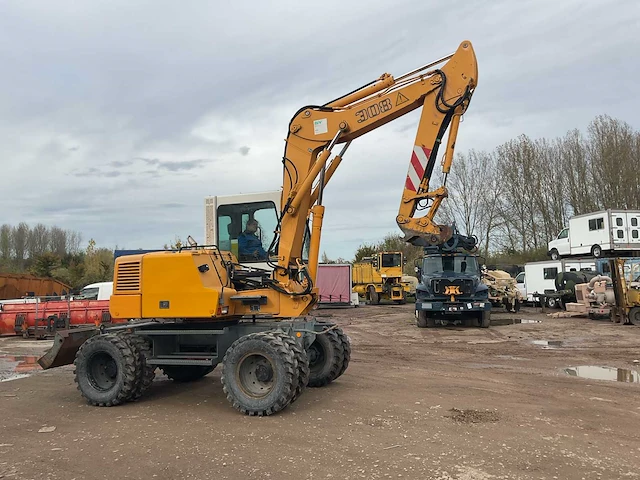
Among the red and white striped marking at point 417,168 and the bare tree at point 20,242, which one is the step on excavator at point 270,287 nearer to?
the red and white striped marking at point 417,168

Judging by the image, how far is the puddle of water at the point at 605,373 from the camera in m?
9.09

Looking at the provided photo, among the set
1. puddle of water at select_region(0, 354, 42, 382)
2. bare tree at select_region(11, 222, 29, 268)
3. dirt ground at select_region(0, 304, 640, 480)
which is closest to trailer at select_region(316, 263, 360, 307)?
puddle of water at select_region(0, 354, 42, 382)

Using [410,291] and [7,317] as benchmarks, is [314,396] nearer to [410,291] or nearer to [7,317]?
[7,317]

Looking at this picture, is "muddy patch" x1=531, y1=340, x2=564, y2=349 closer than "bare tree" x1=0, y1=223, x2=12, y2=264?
Yes

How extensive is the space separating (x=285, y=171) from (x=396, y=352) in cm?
612

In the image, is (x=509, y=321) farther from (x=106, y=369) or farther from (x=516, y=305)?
(x=106, y=369)

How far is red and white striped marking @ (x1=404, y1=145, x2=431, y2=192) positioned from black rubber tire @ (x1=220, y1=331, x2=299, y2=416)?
10.7 ft

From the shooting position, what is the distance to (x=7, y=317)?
1753 centimetres

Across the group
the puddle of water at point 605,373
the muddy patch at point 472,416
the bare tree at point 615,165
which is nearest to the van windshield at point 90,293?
the puddle of water at point 605,373

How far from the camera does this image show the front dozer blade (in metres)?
7.99

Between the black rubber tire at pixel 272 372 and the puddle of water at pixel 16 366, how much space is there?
5.46 metres

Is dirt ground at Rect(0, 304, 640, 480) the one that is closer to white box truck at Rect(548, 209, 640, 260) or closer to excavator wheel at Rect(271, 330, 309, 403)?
excavator wheel at Rect(271, 330, 309, 403)

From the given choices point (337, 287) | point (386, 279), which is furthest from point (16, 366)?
point (386, 279)

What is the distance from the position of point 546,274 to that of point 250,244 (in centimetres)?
2243
